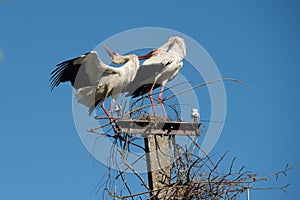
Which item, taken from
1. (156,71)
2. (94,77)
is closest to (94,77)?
(94,77)

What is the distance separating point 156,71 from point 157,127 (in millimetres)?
1854

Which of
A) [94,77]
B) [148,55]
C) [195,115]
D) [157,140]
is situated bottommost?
[157,140]

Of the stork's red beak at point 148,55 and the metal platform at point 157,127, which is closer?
the metal platform at point 157,127

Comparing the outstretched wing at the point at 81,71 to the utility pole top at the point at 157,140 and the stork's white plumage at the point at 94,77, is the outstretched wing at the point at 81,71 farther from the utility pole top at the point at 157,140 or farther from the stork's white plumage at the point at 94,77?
the utility pole top at the point at 157,140

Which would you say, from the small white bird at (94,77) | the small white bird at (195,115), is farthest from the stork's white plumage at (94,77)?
the small white bird at (195,115)

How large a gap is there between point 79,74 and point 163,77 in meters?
0.88

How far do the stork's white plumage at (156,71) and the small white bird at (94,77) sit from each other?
14 cm

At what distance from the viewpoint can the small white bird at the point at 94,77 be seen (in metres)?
5.66

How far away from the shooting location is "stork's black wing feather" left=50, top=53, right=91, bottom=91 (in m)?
5.62

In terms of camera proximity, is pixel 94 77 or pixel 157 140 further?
pixel 94 77

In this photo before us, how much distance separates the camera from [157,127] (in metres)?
4.35

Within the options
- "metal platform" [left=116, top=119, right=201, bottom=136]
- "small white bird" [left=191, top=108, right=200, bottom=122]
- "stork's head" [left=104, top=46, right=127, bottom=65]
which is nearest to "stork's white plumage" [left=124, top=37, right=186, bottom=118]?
"stork's head" [left=104, top=46, right=127, bottom=65]

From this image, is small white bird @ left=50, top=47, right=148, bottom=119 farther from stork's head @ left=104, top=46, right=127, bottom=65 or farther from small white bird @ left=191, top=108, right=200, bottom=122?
small white bird @ left=191, top=108, right=200, bottom=122

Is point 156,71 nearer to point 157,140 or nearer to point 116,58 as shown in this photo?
point 116,58
